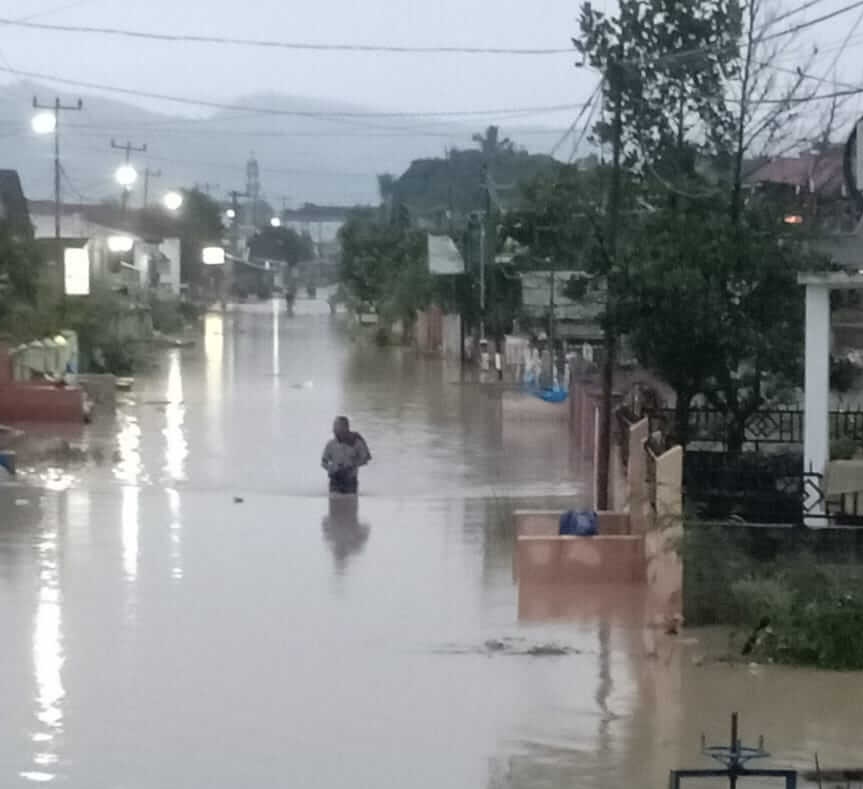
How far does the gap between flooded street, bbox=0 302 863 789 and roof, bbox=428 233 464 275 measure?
31598mm

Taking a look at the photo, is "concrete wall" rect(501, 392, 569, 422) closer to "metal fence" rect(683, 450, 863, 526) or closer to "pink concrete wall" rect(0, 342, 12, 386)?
"pink concrete wall" rect(0, 342, 12, 386)

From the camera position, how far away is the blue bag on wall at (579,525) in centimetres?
1645

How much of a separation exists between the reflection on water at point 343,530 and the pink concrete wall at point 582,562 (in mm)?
Answer: 1936

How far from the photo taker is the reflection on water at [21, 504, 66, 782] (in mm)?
10320

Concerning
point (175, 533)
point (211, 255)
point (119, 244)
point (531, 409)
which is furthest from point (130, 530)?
point (211, 255)

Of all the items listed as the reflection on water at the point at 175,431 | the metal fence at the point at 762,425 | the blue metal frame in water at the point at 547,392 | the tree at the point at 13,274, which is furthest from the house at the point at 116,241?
the metal fence at the point at 762,425

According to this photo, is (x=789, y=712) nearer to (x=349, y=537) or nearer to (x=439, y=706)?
(x=439, y=706)

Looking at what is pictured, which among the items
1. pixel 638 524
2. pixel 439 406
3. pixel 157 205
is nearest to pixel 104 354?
pixel 439 406

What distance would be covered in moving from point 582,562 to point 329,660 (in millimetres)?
3606

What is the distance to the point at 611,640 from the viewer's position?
1386 cm

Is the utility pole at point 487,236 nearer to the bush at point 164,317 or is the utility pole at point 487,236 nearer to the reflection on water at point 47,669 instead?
the bush at point 164,317

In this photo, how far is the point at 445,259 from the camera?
5719 cm

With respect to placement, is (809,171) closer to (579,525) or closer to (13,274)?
(13,274)

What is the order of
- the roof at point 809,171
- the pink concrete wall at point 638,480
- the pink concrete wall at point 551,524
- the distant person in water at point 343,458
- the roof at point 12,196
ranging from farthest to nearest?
1. the roof at point 12,196
2. the roof at point 809,171
3. the distant person in water at point 343,458
4. the pink concrete wall at point 551,524
5. the pink concrete wall at point 638,480
